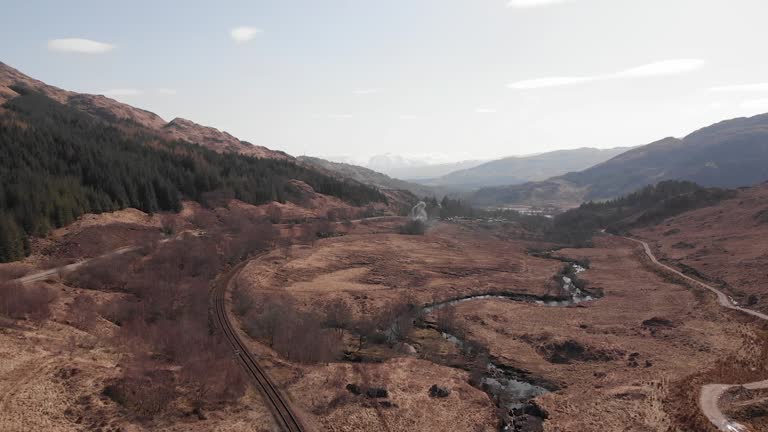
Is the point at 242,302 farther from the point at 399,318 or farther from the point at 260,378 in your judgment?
the point at 260,378

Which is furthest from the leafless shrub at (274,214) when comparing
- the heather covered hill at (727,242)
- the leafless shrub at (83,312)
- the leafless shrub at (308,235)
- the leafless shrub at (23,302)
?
the heather covered hill at (727,242)

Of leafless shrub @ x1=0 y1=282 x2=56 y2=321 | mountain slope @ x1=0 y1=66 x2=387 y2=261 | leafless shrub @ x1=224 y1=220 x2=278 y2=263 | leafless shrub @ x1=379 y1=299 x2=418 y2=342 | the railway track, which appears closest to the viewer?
the railway track

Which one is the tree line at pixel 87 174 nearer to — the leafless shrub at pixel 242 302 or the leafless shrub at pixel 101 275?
the leafless shrub at pixel 101 275

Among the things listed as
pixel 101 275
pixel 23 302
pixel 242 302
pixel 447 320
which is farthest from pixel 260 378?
pixel 101 275

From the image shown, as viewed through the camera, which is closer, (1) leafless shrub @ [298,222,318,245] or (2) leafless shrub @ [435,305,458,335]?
(2) leafless shrub @ [435,305,458,335]

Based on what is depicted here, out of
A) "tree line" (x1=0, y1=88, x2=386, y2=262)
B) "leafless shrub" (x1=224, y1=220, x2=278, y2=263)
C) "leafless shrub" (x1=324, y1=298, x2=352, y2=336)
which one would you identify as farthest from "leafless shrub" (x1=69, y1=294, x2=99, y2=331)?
"leafless shrub" (x1=224, y1=220, x2=278, y2=263)

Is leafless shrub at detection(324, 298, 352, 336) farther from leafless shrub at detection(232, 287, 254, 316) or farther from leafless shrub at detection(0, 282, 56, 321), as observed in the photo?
leafless shrub at detection(0, 282, 56, 321)

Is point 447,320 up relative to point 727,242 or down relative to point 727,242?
down
